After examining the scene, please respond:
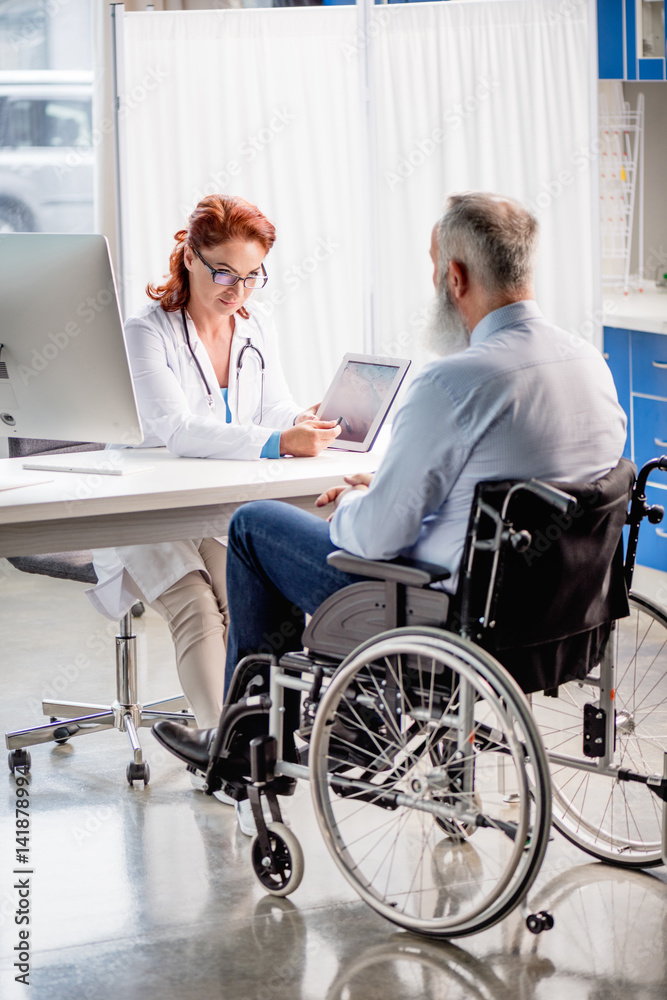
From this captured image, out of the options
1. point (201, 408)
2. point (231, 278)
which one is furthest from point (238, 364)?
point (231, 278)

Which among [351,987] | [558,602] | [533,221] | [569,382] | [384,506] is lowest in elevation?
[351,987]

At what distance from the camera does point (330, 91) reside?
386cm

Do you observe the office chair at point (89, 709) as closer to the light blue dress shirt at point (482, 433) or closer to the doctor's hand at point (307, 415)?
the doctor's hand at point (307, 415)

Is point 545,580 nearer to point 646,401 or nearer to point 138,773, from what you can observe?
point 138,773

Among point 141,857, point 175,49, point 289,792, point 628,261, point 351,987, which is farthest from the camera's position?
point 628,261

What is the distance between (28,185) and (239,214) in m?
2.46

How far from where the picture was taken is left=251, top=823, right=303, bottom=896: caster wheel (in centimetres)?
215

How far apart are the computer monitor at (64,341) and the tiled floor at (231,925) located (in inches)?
31.3

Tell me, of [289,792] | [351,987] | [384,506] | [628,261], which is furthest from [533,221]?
[628,261]

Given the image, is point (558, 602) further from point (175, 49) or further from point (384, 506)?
point (175, 49)

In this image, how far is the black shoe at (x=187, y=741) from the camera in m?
2.31

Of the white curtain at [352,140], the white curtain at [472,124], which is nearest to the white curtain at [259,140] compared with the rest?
the white curtain at [352,140]

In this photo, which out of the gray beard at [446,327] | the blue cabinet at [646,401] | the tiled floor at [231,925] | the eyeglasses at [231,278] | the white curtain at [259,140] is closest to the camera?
the tiled floor at [231,925]

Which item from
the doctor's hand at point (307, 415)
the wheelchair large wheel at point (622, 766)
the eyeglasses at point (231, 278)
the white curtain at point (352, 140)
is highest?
the white curtain at point (352, 140)
